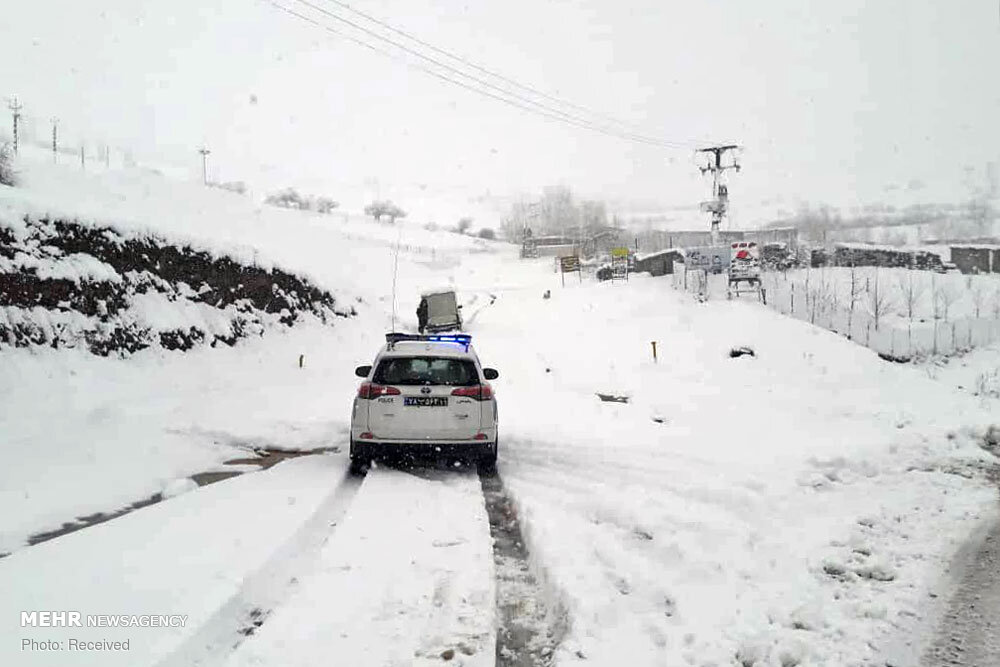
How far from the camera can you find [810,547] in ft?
20.6

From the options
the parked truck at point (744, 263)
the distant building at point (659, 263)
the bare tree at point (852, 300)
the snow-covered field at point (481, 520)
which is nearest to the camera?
the snow-covered field at point (481, 520)

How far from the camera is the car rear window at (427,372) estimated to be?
958cm

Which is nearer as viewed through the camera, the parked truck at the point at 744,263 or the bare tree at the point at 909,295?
the parked truck at the point at 744,263

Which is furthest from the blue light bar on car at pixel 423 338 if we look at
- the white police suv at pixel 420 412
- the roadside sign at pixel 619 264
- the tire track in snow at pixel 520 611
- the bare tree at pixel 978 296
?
the roadside sign at pixel 619 264

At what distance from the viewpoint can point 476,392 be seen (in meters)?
9.62

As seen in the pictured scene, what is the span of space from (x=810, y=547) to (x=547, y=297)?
48.2 metres

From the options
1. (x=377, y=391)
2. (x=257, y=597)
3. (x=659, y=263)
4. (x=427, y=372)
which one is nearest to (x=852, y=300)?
(x=659, y=263)

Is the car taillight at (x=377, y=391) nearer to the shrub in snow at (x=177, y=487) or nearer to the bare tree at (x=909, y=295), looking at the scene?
the shrub in snow at (x=177, y=487)

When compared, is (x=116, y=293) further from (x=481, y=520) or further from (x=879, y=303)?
(x=879, y=303)

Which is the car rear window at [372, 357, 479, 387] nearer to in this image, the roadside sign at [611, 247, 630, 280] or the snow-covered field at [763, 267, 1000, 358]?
the snow-covered field at [763, 267, 1000, 358]

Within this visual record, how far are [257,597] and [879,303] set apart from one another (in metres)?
41.8

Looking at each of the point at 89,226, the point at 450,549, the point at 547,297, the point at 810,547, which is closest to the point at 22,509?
the point at 450,549

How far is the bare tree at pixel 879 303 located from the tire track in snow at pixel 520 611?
34985 mm

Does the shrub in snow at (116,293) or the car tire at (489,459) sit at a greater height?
the shrub in snow at (116,293)
